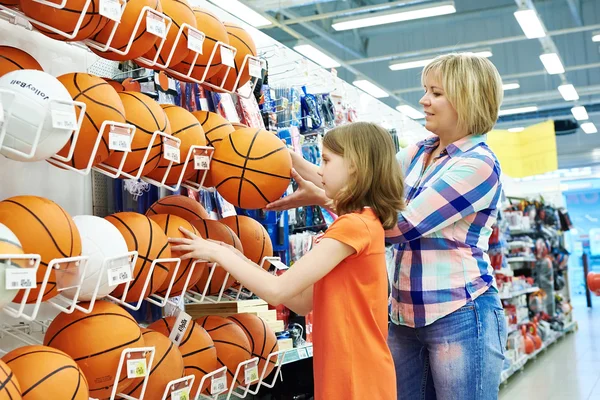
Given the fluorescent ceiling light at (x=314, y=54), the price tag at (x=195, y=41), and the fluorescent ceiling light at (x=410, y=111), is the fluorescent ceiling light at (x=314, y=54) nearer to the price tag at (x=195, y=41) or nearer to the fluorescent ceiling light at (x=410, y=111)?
the fluorescent ceiling light at (x=410, y=111)

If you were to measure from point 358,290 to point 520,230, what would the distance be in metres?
8.21

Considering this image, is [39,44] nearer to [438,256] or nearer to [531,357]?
[438,256]

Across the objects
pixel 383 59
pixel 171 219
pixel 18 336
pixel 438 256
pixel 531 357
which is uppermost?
pixel 383 59

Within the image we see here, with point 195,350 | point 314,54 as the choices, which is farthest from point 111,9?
point 314,54

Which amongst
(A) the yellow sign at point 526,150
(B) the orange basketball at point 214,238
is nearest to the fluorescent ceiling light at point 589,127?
(A) the yellow sign at point 526,150

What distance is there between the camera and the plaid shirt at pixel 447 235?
7.06ft

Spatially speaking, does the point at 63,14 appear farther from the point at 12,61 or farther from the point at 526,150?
the point at 526,150

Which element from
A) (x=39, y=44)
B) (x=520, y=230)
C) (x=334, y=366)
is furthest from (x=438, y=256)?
(x=520, y=230)

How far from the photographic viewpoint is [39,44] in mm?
2375

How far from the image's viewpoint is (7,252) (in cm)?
141

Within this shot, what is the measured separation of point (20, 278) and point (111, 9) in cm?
79

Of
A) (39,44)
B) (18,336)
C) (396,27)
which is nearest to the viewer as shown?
(18,336)

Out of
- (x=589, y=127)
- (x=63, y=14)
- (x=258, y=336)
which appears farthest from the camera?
(x=589, y=127)

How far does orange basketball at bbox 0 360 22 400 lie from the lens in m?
1.36
